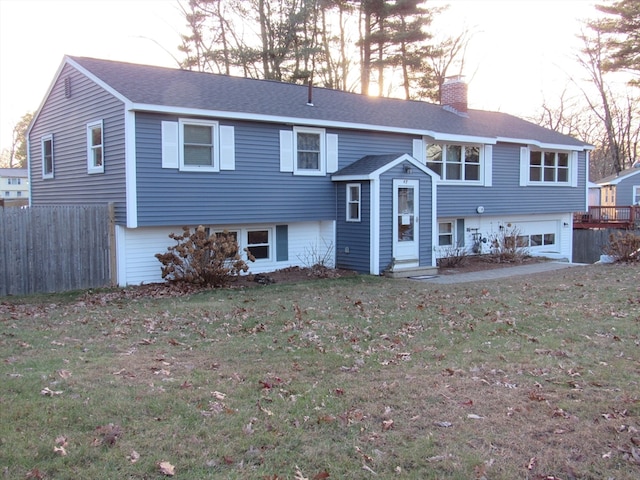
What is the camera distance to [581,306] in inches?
378

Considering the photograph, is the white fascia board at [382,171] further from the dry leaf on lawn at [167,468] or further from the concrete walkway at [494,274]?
the dry leaf on lawn at [167,468]

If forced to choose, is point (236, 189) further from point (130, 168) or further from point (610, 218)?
point (610, 218)

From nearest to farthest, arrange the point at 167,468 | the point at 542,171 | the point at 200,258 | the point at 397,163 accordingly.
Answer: the point at 167,468, the point at 200,258, the point at 397,163, the point at 542,171

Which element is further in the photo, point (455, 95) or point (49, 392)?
point (455, 95)

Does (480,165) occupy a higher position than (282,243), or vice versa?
(480,165)

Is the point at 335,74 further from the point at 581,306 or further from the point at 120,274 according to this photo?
the point at 581,306

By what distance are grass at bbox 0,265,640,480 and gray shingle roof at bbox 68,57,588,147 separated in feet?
19.3

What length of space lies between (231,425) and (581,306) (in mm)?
7222

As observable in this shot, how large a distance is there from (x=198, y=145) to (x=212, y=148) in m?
0.36

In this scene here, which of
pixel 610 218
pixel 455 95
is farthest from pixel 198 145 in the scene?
pixel 610 218

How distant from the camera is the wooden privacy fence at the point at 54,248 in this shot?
11727 mm

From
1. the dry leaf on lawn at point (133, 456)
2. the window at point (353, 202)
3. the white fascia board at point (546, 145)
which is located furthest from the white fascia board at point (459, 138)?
the dry leaf on lawn at point (133, 456)

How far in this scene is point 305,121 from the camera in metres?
14.8

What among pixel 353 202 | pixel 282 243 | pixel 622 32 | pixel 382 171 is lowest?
pixel 282 243
